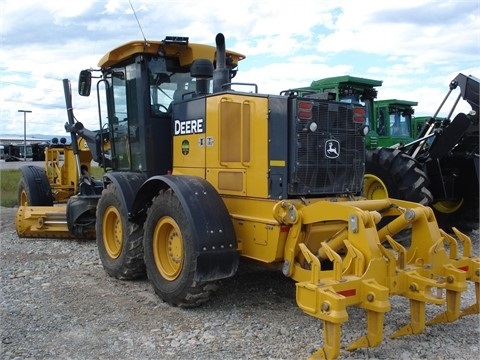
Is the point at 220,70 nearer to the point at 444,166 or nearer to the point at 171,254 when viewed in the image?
the point at 171,254

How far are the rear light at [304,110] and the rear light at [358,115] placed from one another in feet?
2.02

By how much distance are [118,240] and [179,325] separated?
6.82ft

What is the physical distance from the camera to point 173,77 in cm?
636

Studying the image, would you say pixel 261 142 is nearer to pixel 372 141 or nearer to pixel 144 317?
pixel 144 317

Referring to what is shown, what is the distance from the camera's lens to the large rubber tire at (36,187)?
997 cm

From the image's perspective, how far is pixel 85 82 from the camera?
718 centimetres

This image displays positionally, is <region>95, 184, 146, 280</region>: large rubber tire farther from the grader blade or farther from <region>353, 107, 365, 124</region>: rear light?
<region>353, 107, 365, 124</region>: rear light

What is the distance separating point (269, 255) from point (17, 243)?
17.4 feet

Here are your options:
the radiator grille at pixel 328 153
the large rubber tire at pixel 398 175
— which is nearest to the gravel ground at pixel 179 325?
the radiator grille at pixel 328 153

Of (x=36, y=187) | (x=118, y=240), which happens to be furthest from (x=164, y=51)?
(x=36, y=187)

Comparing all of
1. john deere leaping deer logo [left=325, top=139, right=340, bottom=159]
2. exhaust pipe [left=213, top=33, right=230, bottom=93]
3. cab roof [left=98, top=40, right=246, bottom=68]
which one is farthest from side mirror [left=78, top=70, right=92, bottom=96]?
john deere leaping deer logo [left=325, top=139, right=340, bottom=159]

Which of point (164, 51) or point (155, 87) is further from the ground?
point (164, 51)

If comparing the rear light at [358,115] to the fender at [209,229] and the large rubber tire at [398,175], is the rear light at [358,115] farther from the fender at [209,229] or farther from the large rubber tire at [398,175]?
the large rubber tire at [398,175]

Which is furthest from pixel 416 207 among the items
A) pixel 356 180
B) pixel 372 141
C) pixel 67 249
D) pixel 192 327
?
pixel 372 141
